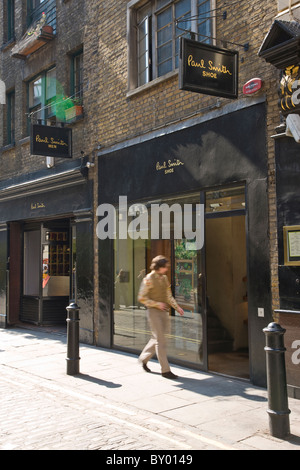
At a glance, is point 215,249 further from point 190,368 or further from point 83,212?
point 83,212

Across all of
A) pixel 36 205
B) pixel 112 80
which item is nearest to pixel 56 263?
pixel 36 205

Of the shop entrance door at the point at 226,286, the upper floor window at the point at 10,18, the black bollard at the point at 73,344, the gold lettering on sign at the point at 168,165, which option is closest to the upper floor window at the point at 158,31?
the gold lettering on sign at the point at 168,165

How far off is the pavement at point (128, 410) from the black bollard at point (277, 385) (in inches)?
5.3

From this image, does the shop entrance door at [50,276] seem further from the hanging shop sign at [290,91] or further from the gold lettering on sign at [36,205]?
the hanging shop sign at [290,91]

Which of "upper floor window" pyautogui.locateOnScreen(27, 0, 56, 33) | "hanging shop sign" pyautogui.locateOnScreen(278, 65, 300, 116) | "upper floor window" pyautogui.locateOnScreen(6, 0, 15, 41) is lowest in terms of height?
"hanging shop sign" pyautogui.locateOnScreen(278, 65, 300, 116)

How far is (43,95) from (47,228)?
3605mm

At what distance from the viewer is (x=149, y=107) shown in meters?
9.16

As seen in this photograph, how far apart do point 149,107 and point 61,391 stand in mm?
5291

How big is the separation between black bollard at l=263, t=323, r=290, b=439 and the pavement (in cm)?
13

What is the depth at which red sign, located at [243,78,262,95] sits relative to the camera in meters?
6.81

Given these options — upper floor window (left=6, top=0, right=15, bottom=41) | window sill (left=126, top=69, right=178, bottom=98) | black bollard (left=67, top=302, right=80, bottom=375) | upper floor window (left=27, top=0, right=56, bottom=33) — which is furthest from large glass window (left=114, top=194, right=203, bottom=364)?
upper floor window (left=6, top=0, right=15, bottom=41)

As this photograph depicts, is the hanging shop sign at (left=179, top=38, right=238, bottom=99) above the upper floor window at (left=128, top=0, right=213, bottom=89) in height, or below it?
below

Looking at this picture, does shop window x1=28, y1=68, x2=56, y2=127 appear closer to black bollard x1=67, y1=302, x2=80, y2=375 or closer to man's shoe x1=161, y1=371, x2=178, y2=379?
black bollard x1=67, y1=302, x2=80, y2=375
